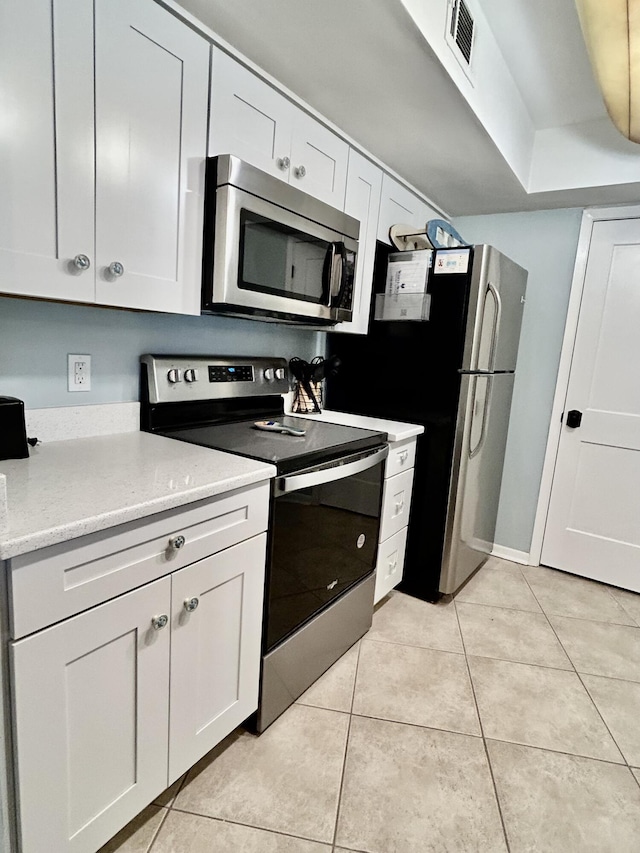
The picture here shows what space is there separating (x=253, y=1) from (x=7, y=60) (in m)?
0.67

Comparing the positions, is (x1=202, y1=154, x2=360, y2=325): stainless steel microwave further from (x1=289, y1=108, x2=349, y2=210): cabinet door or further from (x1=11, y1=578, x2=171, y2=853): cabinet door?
(x1=11, y1=578, x2=171, y2=853): cabinet door

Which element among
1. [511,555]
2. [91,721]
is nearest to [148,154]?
[91,721]

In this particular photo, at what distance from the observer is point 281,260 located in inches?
66.4

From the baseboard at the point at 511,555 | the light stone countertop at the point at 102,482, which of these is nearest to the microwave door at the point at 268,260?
the light stone countertop at the point at 102,482

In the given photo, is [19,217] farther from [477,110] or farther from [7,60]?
[477,110]

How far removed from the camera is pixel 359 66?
153 cm

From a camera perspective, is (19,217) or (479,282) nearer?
(19,217)

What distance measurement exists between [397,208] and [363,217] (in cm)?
38

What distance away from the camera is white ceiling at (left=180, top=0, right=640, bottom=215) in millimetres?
1333

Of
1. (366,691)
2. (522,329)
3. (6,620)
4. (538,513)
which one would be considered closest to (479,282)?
(522,329)

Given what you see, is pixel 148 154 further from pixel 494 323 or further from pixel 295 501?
pixel 494 323

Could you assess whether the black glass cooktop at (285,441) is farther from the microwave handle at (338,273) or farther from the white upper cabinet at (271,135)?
the white upper cabinet at (271,135)

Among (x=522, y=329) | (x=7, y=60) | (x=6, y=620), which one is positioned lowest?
(x=6, y=620)

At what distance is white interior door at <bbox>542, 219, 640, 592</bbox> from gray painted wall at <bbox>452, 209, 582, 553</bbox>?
118 millimetres
